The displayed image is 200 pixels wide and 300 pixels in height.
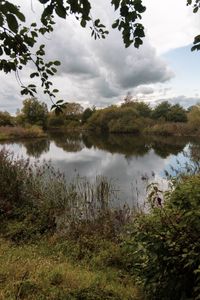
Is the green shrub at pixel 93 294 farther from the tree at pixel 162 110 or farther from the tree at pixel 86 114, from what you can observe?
the tree at pixel 86 114

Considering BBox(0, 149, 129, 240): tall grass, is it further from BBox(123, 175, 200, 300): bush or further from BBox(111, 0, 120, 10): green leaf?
BBox(111, 0, 120, 10): green leaf

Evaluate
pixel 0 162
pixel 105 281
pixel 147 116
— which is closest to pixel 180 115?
pixel 147 116

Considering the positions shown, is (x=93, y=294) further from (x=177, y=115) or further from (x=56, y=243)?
(x=177, y=115)

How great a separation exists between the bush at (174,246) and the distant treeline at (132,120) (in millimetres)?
40756

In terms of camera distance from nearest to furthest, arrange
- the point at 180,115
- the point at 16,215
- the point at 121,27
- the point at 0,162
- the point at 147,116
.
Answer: the point at 121,27, the point at 16,215, the point at 0,162, the point at 180,115, the point at 147,116

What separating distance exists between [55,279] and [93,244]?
2.50 m

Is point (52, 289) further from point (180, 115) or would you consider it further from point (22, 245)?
point (180, 115)

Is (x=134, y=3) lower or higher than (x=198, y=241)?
higher

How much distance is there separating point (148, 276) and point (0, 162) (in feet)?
25.0

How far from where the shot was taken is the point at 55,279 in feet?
14.6

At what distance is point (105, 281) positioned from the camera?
4938 mm

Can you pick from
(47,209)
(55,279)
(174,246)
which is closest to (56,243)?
(47,209)

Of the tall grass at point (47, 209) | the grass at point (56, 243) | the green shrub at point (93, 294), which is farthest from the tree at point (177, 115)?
the green shrub at point (93, 294)

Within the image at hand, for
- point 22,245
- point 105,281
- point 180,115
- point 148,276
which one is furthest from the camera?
point 180,115
